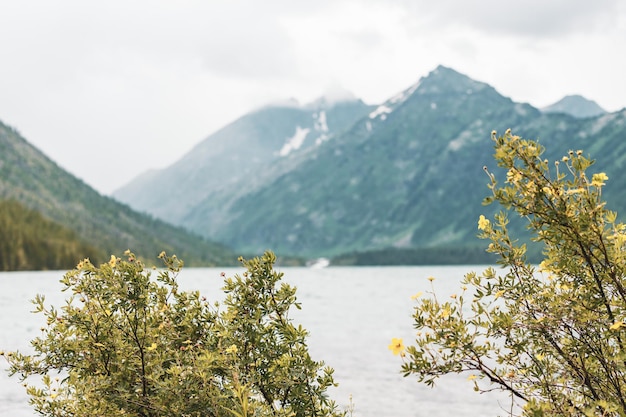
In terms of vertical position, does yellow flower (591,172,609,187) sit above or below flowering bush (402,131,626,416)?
above

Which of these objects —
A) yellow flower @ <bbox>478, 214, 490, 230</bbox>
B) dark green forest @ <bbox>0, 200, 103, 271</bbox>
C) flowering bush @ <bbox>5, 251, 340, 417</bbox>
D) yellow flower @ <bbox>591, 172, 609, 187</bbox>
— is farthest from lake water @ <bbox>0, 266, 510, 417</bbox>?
dark green forest @ <bbox>0, 200, 103, 271</bbox>

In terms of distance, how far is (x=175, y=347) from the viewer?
32.9 ft

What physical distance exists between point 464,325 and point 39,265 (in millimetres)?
203913

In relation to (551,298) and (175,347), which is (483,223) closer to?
(551,298)

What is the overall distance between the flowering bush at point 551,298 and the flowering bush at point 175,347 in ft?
6.95

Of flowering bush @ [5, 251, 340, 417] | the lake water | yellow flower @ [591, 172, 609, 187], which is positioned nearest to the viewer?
yellow flower @ [591, 172, 609, 187]

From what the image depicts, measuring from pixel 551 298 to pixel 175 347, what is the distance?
567 centimetres

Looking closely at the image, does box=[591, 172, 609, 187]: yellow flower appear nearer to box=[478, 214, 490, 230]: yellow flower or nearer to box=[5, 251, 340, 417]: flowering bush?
box=[478, 214, 490, 230]: yellow flower

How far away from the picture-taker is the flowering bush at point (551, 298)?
6.74 metres

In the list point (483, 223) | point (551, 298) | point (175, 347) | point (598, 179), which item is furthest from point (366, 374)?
point (598, 179)

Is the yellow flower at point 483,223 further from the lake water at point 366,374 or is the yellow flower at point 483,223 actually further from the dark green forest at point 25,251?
the dark green forest at point 25,251

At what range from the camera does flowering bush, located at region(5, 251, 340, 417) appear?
28.6 feet

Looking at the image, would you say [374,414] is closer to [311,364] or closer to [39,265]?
[311,364]

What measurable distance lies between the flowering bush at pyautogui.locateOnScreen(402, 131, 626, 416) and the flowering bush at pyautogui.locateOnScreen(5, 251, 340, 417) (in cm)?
212
